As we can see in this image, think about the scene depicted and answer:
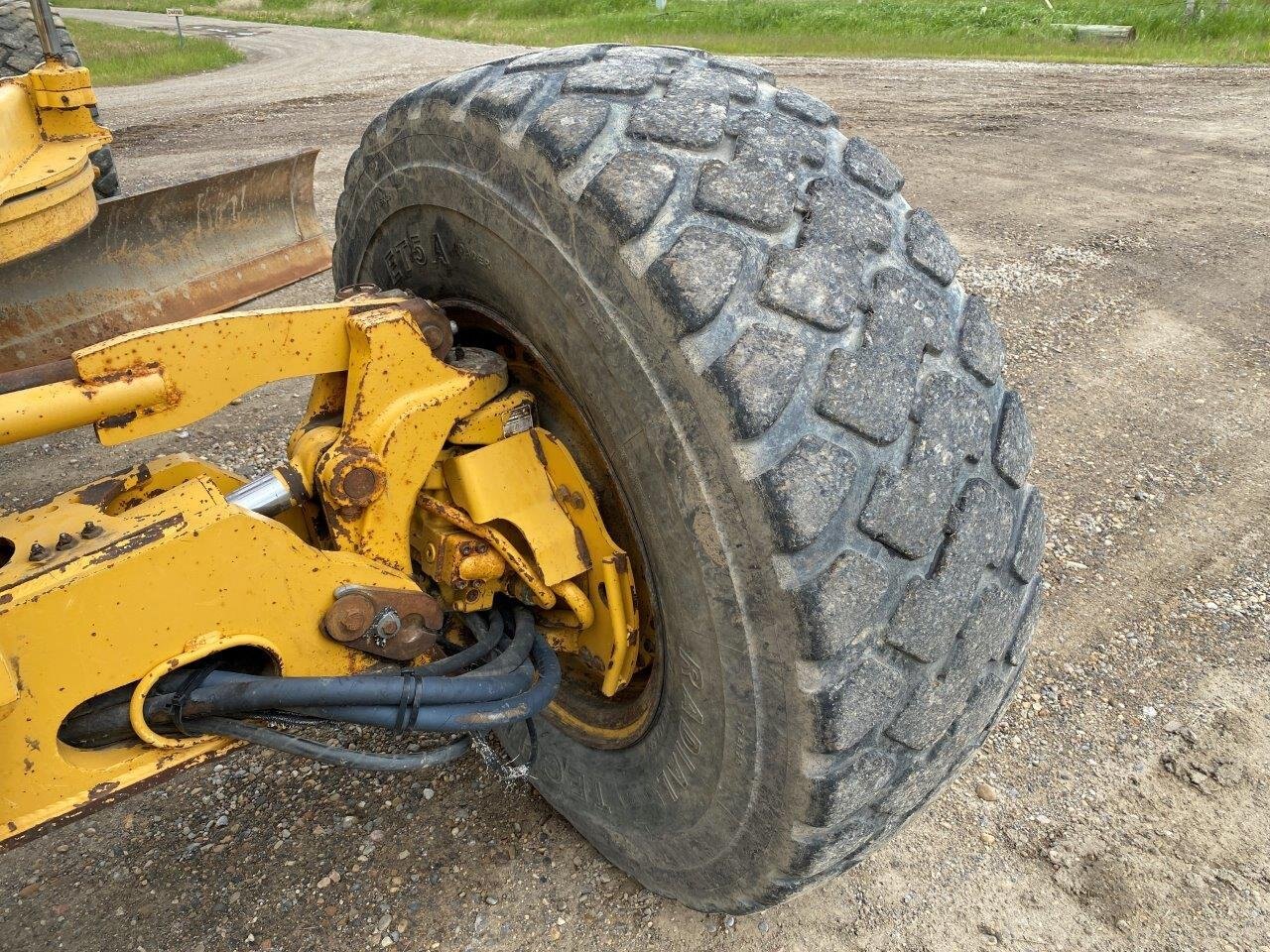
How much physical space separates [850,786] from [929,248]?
2.96 ft

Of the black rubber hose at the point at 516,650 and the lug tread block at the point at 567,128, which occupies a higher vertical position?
the lug tread block at the point at 567,128

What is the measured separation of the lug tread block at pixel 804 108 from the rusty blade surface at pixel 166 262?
330 cm

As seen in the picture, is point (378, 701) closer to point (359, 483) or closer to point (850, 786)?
point (359, 483)

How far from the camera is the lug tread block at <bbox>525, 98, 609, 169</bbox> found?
1.59 meters

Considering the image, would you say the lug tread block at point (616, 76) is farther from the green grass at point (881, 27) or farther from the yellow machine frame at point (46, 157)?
the green grass at point (881, 27)

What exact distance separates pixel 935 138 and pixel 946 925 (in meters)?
9.07

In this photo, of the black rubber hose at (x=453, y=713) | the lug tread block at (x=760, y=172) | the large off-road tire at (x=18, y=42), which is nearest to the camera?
the lug tread block at (x=760, y=172)

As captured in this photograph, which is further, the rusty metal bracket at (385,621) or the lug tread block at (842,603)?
the rusty metal bracket at (385,621)

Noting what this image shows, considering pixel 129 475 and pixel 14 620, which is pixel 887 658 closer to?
pixel 14 620

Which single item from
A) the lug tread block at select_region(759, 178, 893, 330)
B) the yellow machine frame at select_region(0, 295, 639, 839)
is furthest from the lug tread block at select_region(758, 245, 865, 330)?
the yellow machine frame at select_region(0, 295, 639, 839)

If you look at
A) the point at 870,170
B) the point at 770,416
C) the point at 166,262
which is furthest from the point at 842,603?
the point at 166,262

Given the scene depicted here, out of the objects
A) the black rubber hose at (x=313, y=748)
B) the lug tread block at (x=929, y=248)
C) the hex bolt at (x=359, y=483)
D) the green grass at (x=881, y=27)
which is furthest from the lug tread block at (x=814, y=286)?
the green grass at (x=881, y=27)

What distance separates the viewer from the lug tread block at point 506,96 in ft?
5.55

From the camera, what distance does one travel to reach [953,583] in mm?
1594
